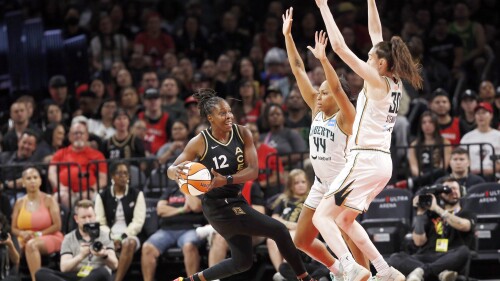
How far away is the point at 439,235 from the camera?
Result: 12.2m

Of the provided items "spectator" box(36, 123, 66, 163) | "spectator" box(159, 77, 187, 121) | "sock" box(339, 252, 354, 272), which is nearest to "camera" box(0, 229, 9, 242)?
"spectator" box(36, 123, 66, 163)

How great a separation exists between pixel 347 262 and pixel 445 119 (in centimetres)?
560

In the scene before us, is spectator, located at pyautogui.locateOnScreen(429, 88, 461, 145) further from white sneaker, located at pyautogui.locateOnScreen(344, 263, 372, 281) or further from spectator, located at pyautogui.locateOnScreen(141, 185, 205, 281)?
white sneaker, located at pyautogui.locateOnScreen(344, 263, 372, 281)

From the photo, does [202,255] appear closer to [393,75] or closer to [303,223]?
[303,223]

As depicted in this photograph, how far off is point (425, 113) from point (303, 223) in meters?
4.31

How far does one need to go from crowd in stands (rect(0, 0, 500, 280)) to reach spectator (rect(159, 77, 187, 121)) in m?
0.03

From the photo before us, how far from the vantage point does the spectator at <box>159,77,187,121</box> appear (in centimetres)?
1572

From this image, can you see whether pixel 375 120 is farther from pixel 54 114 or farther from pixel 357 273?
pixel 54 114

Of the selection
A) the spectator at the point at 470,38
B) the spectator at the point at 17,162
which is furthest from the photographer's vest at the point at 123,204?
the spectator at the point at 470,38

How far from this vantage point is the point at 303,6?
19.8 m

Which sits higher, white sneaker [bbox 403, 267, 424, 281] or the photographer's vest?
the photographer's vest

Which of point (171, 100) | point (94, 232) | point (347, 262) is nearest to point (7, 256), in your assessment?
point (94, 232)

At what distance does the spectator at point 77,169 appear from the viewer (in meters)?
13.8

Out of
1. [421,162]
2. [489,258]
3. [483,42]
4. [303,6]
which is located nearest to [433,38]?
[483,42]
